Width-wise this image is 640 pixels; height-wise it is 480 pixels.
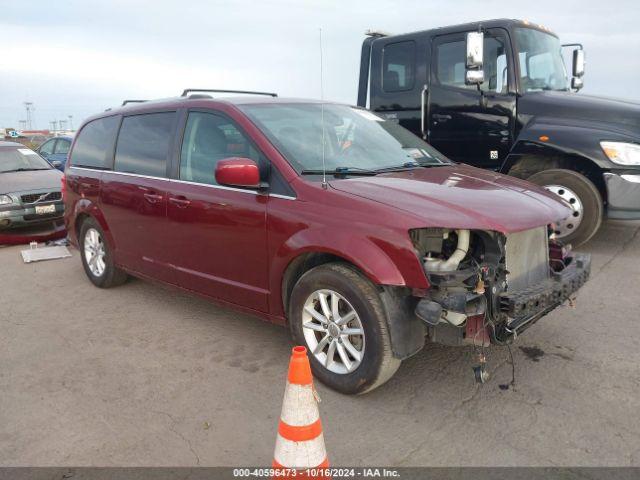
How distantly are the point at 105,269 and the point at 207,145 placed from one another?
2.10 metres

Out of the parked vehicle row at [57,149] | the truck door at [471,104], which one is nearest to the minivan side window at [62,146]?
the parked vehicle row at [57,149]

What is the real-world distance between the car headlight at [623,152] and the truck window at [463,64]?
1.41m

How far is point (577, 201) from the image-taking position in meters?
6.14

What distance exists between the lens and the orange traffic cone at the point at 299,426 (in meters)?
2.23

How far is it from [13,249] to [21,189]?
0.94 meters

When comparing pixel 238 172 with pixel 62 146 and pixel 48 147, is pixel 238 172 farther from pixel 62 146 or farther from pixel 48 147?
pixel 48 147

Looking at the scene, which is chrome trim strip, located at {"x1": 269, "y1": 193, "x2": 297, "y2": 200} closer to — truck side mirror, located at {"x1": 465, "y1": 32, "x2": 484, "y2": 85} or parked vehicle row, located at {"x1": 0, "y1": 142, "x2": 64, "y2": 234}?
truck side mirror, located at {"x1": 465, "y1": 32, "x2": 484, "y2": 85}

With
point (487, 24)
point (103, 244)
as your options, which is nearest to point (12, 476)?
point (103, 244)

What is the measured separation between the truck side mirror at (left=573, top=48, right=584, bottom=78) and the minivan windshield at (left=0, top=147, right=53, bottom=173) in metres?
8.50

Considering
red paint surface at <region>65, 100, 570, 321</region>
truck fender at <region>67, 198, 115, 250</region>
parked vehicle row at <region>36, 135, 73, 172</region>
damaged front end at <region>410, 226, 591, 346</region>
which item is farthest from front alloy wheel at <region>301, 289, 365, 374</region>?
parked vehicle row at <region>36, 135, 73, 172</region>

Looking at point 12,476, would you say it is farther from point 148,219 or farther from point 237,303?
point 148,219

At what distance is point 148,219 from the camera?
15.0ft

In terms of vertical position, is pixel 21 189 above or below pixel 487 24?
below

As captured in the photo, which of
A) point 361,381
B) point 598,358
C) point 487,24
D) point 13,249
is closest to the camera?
point 361,381
